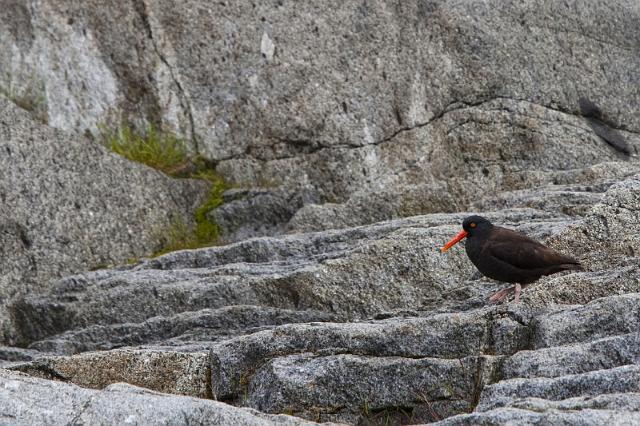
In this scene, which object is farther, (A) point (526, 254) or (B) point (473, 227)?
(B) point (473, 227)

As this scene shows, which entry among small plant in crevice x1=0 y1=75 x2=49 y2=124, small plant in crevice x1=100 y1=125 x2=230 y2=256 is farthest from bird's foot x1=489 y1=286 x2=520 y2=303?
small plant in crevice x1=0 y1=75 x2=49 y2=124

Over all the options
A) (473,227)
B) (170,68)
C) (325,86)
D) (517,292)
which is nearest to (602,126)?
(325,86)

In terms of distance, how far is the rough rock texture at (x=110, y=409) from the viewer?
7961mm

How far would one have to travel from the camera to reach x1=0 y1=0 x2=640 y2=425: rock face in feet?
32.7

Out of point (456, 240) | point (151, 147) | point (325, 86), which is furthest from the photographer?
point (325, 86)

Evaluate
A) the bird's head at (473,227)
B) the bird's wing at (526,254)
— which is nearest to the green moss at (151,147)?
the bird's head at (473,227)

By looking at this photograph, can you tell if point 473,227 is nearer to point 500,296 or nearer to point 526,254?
point 526,254

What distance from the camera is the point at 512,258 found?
1236 cm

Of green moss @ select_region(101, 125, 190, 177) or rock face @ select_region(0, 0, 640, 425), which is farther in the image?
green moss @ select_region(101, 125, 190, 177)

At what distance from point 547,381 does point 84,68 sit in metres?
14.4

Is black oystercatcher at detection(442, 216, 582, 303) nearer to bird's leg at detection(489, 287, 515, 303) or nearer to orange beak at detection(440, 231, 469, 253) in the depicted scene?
bird's leg at detection(489, 287, 515, 303)

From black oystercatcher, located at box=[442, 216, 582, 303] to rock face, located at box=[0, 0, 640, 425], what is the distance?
272mm

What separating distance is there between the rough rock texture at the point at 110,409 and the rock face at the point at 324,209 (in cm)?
2

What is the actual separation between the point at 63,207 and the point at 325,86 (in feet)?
19.6
